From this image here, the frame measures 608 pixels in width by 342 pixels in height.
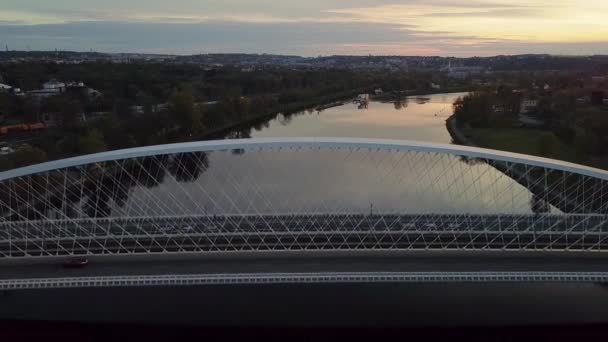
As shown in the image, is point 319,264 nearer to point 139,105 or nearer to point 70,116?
point 70,116

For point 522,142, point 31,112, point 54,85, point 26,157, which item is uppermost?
point 54,85

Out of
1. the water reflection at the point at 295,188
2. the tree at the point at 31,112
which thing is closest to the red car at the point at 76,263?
the water reflection at the point at 295,188

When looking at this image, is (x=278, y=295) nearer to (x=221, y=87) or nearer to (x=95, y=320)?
(x=95, y=320)

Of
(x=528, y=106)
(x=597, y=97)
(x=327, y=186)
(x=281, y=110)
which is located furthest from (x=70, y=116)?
(x=597, y=97)

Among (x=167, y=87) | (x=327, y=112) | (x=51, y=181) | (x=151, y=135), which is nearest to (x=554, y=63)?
(x=327, y=112)

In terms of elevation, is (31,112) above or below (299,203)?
above

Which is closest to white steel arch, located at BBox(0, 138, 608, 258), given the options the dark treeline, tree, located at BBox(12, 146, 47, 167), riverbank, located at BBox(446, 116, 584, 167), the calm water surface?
tree, located at BBox(12, 146, 47, 167)
